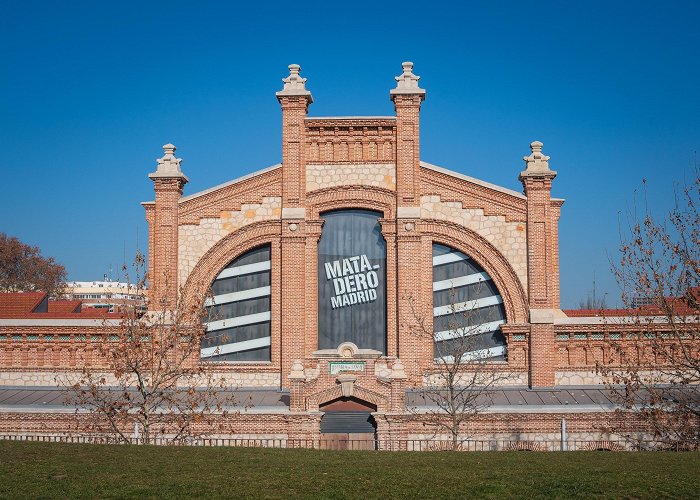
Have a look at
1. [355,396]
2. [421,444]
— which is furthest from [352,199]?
[421,444]

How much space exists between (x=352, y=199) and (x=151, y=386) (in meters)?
9.58

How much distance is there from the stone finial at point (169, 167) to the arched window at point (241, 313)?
3854mm

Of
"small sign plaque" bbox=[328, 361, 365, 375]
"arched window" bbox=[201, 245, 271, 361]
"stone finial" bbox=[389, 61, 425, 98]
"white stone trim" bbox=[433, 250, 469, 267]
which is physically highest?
"stone finial" bbox=[389, 61, 425, 98]

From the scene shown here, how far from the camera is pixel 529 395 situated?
29156 mm

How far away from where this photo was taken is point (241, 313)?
3102 cm

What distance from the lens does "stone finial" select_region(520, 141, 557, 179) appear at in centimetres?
3025

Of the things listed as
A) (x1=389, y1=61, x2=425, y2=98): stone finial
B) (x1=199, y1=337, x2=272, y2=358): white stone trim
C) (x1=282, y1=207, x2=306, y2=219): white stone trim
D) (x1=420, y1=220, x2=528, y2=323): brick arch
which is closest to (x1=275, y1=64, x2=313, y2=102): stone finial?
(x1=389, y1=61, x2=425, y2=98): stone finial

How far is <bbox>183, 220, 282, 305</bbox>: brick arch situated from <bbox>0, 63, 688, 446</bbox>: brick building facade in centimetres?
5

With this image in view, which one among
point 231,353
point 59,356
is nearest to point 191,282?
point 231,353

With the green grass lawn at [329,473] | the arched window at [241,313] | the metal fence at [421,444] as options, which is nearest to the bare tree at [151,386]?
the metal fence at [421,444]

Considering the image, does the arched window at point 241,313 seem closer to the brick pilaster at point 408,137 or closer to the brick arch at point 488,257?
the brick pilaster at point 408,137

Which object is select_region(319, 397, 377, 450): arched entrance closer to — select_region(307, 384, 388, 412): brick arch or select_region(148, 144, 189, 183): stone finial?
select_region(307, 384, 388, 412): brick arch

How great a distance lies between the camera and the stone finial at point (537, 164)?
30.2 meters

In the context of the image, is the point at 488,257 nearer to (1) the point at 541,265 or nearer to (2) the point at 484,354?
(1) the point at 541,265
